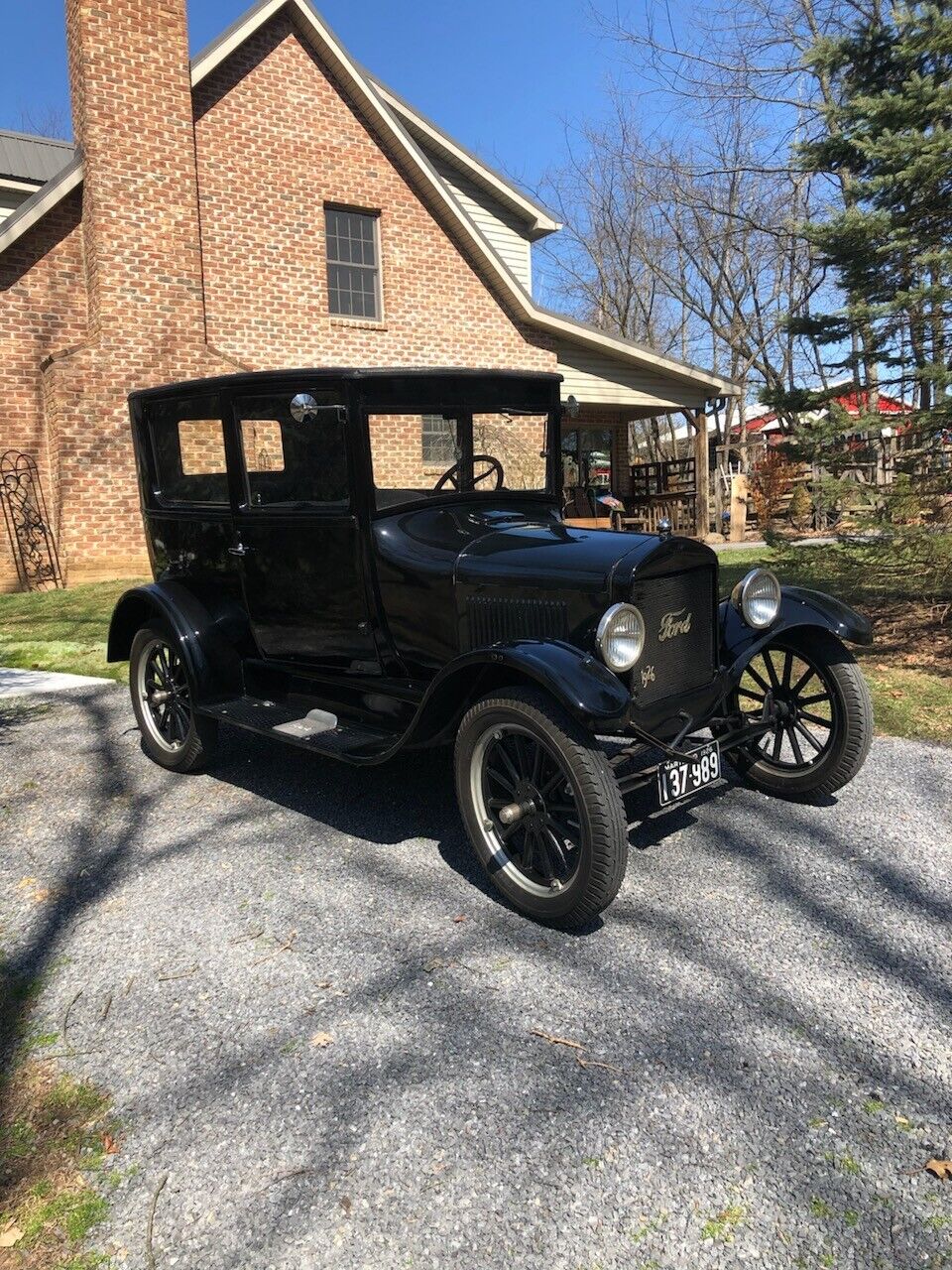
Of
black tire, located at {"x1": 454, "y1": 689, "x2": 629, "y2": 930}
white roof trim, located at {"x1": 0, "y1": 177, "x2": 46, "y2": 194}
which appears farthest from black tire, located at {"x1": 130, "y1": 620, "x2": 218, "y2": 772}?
white roof trim, located at {"x1": 0, "y1": 177, "x2": 46, "y2": 194}

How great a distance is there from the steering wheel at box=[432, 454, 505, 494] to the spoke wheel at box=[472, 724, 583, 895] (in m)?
1.31

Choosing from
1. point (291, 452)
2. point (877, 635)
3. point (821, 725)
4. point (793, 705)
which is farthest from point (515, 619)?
point (877, 635)

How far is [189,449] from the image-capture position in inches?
179

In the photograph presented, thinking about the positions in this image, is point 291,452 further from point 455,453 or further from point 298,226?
point 298,226

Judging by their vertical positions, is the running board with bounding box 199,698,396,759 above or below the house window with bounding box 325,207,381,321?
below

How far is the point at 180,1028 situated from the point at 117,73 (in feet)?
41.0

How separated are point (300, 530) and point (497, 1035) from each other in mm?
2333

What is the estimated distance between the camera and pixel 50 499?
458 inches

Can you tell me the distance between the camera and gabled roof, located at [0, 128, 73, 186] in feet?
48.9

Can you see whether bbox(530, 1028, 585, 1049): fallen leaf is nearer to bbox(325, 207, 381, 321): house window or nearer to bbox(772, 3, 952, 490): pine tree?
bbox(772, 3, 952, 490): pine tree

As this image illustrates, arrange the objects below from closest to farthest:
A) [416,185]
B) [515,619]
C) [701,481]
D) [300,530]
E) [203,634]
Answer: [515,619] < [300,530] < [203,634] < [416,185] < [701,481]

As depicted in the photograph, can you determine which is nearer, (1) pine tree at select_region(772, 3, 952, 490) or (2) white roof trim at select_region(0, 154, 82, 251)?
(1) pine tree at select_region(772, 3, 952, 490)

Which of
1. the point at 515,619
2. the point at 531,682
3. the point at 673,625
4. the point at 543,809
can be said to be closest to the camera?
the point at 543,809

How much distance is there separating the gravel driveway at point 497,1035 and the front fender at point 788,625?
73 cm
